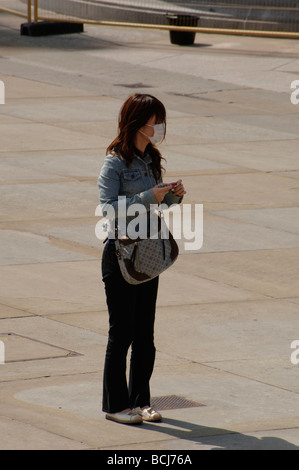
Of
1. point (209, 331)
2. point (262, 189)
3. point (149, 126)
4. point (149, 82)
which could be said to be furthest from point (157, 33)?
point (149, 126)

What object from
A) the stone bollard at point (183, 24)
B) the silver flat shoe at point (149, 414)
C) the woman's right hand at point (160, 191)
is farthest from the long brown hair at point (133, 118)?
the stone bollard at point (183, 24)

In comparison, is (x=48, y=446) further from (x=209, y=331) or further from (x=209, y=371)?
(x=209, y=331)

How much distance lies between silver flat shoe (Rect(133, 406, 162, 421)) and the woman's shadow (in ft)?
0.11

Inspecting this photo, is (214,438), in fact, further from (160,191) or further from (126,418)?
(160,191)

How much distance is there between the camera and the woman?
241 inches

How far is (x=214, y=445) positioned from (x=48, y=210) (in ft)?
21.2

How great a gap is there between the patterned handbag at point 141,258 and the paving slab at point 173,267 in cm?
92

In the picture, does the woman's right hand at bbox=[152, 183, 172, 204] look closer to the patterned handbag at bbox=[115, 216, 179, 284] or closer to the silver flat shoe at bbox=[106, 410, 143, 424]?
the patterned handbag at bbox=[115, 216, 179, 284]

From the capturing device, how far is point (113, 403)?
6.41 m

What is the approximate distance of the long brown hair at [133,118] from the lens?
6094 mm

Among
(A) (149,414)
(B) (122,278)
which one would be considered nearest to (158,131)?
(B) (122,278)

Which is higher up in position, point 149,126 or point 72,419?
point 149,126

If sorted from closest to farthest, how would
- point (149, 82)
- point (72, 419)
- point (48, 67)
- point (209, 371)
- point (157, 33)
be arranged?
point (72, 419), point (209, 371), point (149, 82), point (48, 67), point (157, 33)

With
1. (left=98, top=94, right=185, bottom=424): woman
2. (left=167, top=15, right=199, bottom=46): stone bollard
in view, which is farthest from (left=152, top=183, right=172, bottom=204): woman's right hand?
(left=167, top=15, right=199, bottom=46): stone bollard
